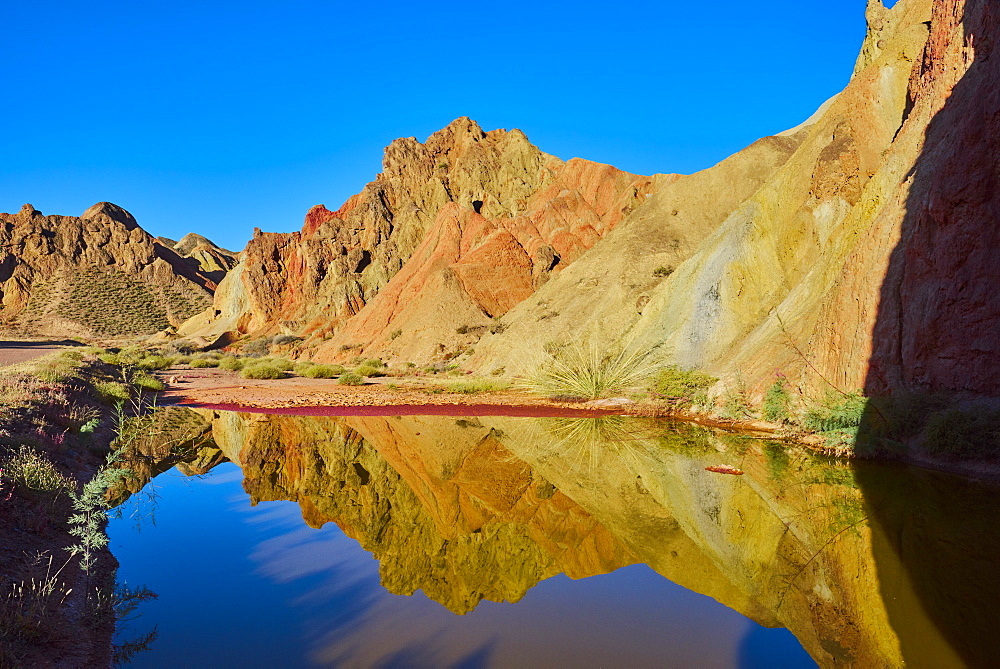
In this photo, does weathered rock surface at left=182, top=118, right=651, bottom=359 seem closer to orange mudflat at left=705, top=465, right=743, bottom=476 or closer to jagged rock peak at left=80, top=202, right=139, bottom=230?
orange mudflat at left=705, top=465, right=743, bottom=476

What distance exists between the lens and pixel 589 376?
23.0 m

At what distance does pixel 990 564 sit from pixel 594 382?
16.1 meters

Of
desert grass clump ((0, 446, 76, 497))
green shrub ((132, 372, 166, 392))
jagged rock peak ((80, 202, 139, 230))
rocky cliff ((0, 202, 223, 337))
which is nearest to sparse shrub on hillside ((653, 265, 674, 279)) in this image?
green shrub ((132, 372, 166, 392))

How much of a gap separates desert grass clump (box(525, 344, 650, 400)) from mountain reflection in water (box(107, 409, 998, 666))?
27.6 feet

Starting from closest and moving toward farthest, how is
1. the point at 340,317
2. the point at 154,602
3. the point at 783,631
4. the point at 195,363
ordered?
the point at 783,631
the point at 154,602
the point at 195,363
the point at 340,317

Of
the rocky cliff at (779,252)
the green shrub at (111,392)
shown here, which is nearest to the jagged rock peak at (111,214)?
the rocky cliff at (779,252)

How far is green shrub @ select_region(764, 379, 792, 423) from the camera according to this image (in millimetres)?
15797

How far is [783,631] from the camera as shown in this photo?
5.61 m

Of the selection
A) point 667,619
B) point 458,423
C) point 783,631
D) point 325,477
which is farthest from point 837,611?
point 458,423

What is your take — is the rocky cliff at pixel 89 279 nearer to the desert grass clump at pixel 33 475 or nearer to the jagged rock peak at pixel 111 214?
the jagged rock peak at pixel 111 214

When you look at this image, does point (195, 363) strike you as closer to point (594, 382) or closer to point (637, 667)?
point (594, 382)

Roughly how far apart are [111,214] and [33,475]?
113 metres

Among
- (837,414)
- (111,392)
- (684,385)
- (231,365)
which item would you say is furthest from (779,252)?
(231,365)

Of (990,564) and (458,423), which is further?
(458,423)
